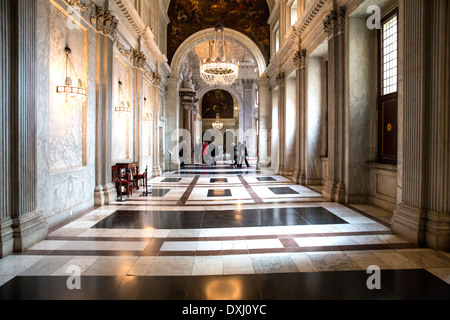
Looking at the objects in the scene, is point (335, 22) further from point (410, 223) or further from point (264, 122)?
point (264, 122)

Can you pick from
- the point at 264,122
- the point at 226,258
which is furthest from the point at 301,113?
A: the point at 226,258

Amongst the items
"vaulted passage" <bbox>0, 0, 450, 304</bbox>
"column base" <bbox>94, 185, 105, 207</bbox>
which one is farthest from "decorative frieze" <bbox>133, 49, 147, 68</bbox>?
"column base" <bbox>94, 185, 105, 207</bbox>

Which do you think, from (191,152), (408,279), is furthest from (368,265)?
(191,152)

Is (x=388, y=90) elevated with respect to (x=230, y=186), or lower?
elevated

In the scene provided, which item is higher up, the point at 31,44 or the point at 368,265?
the point at 31,44

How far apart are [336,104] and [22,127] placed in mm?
7137

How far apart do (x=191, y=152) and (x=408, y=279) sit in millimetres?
25631

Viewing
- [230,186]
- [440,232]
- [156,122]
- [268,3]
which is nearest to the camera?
[440,232]

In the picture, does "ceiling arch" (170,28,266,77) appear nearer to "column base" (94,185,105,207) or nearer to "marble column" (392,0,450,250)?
"column base" (94,185,105,207)

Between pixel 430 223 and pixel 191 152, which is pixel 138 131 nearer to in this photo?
pixel 430 223

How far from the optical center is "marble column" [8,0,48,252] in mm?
A: 4488

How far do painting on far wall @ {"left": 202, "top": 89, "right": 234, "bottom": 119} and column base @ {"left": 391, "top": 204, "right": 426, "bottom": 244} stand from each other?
38.2 m

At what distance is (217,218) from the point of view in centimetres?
652

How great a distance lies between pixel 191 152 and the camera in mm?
28484
